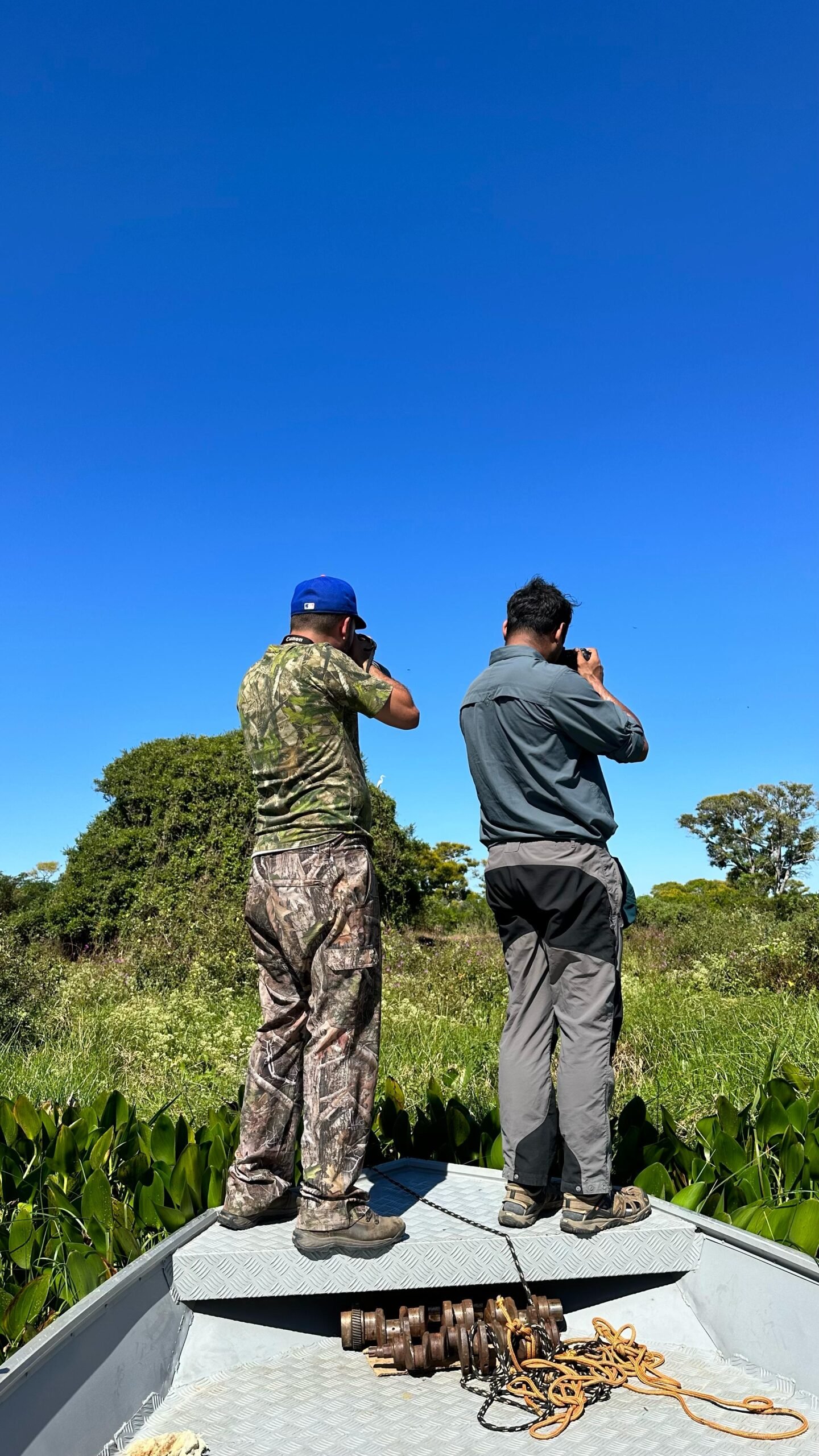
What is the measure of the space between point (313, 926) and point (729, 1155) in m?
1.85

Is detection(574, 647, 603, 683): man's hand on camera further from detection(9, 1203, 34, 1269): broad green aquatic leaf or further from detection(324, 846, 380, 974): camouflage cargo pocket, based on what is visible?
detection(9, 1203, 34, 1269): broad green aquatic leaf

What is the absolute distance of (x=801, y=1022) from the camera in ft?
23.9

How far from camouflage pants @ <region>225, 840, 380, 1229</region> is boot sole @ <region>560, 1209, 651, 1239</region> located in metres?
0.69

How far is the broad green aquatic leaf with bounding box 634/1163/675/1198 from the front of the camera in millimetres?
3635

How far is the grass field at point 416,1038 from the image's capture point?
6023 mm

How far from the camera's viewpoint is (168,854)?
12.6 m

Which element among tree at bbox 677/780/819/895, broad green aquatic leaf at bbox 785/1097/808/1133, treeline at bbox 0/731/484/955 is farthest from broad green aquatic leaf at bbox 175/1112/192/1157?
tree at bbox 677/780/819/895

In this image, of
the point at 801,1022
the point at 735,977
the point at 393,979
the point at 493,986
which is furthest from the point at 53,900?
the point at 801,1022

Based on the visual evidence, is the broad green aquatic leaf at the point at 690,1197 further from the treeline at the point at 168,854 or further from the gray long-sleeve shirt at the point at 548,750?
→ the treeline at the point at 168,854

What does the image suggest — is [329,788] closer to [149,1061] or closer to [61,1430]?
[61,1430]

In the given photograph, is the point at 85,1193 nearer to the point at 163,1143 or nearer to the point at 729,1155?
the point at 163,1143

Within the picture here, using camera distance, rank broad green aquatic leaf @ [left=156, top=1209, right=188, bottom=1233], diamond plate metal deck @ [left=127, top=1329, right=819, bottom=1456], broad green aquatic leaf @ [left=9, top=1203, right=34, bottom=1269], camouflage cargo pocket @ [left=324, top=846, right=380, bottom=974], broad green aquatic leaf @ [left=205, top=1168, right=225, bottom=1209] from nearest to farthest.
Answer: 1. diamond plate metal deck @ [left=127, top=1329, right=819, bottom=1456]
2. camouflage cargo pocket @ [left=324, top=846, right=380, bottom=974]
3. broad green aquatic leaf @ [left=9, top=1203, right=34, bottom=1269]
4. broad green aquatic leaf @ [left=156, top=1209, right=188, bottom=1233]
5. broad green aquatic leaf @ [left=205, top=1168, right=225, bottom=1209]

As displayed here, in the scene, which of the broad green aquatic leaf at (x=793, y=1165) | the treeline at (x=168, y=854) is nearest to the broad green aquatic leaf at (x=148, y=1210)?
the broad green aquatic leaf at (x=793, y=1165)

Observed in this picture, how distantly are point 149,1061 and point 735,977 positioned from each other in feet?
19.2
